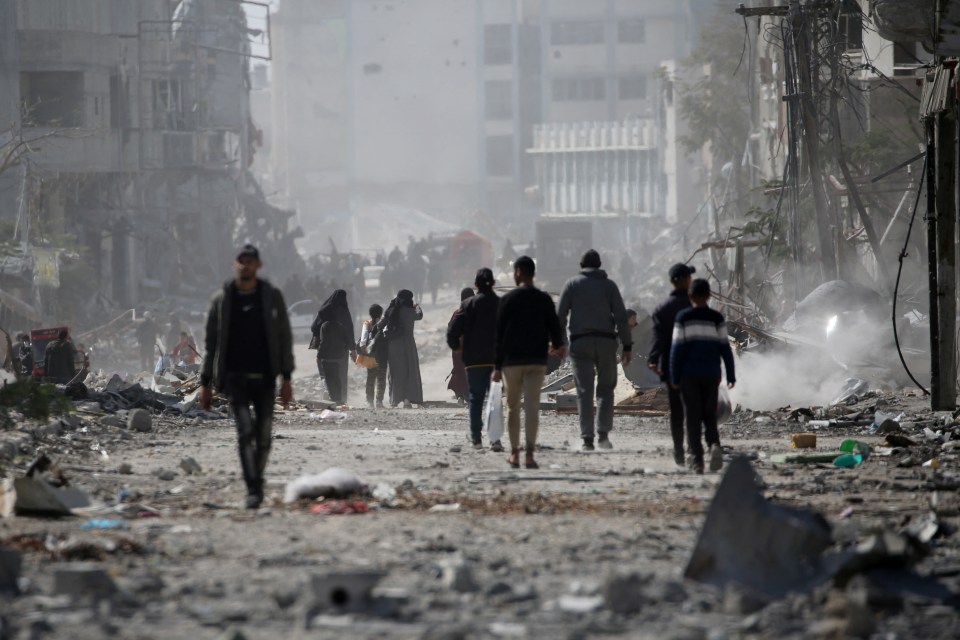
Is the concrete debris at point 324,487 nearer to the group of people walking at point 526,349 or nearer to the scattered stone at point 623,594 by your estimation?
the group of people walking at point 526,349

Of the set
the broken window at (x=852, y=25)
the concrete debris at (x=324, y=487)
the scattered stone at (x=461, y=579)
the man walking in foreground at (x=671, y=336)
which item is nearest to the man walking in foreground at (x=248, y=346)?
the concrete debris at (x=324, y=487)

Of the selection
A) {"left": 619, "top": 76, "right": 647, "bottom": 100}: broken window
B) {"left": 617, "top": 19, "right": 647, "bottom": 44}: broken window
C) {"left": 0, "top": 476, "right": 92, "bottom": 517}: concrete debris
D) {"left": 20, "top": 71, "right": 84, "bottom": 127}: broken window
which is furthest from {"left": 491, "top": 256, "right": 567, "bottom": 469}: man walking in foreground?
{"left": 619, "top": 76, "right": 647, "bottom": 100}: broken window

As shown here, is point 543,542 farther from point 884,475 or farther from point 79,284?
point 79,284

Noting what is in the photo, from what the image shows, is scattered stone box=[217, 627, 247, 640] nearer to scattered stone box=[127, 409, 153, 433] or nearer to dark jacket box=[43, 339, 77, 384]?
scattered stone box=[127, 409, 153, 433]

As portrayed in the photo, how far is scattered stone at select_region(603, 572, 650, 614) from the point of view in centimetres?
566

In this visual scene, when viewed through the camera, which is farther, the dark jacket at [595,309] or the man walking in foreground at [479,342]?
the man walking in foreground at [479,342]

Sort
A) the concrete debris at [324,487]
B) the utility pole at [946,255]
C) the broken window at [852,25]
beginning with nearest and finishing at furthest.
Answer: the concrete debris at [324,487], the utility pole at [946,255], the broken window at [852,25]

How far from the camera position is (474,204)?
8656 centimetres

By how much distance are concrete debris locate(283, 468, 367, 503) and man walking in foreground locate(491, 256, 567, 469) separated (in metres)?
2.04

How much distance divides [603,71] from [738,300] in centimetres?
6142

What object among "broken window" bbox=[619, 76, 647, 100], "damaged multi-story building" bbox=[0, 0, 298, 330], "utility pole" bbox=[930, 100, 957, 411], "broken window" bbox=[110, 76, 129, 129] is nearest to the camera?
"utility pole" bbox=[930, 100, 957, 411]

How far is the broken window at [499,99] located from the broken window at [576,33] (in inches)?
149

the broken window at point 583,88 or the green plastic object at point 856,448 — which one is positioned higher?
the broken window at point 583,88

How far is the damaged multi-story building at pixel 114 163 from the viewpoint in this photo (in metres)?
38.6
